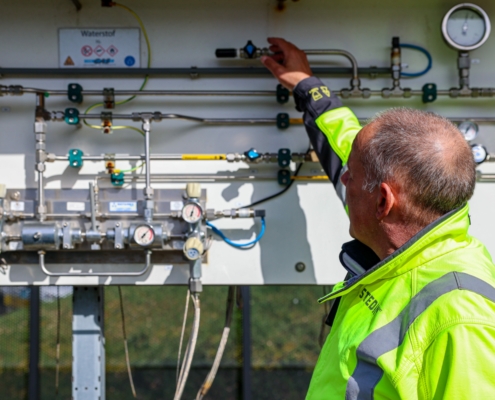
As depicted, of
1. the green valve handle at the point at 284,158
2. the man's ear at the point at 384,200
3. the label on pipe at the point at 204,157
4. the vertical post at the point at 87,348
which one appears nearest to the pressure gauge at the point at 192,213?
the label on pipe at the point at 204,157

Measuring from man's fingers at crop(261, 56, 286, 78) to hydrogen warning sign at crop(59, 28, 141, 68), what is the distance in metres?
0.41

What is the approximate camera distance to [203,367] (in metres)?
2.87

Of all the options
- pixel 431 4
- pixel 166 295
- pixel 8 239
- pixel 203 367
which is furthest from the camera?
pixel 166 295

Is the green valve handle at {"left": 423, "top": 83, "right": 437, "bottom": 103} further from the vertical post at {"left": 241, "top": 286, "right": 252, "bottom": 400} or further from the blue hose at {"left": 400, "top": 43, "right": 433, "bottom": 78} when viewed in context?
the vertical post at {"left": 241, "top": 286, "right": 252, "bottom": 400}

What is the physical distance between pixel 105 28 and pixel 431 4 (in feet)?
3.38

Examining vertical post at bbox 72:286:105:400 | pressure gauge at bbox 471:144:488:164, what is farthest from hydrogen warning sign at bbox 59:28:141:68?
pressure gauge at bbox 471:144:488:164

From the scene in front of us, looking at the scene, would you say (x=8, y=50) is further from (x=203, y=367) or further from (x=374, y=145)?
(x=203, y=367)

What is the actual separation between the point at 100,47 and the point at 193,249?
0.71 meters

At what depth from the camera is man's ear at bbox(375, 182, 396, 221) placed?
92 cm

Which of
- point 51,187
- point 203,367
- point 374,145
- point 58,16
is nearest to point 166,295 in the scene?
point 203,367

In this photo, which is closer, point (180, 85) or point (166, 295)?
point (180, 85)

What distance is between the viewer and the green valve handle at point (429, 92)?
169 centimetres

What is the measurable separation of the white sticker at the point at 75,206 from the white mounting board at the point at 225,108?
60 mm

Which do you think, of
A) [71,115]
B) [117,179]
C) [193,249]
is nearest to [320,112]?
[193,249]
